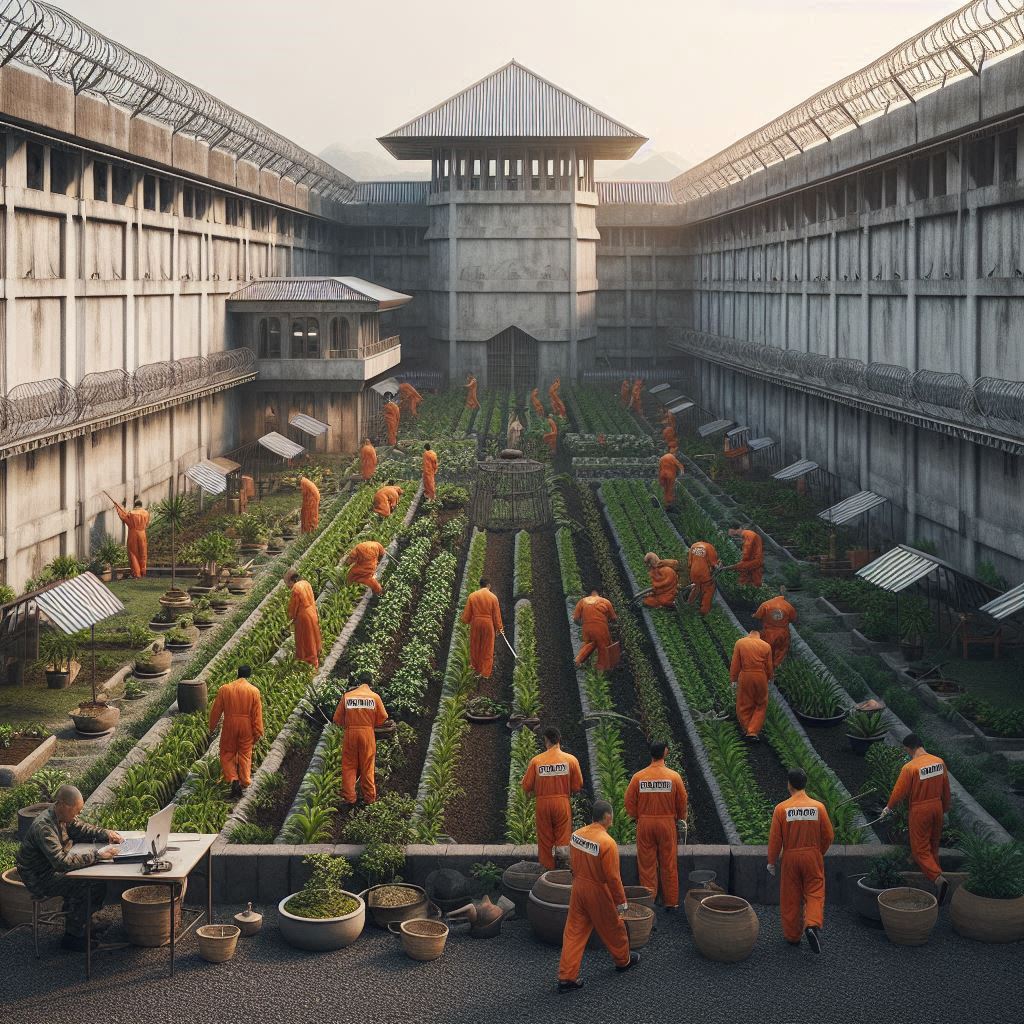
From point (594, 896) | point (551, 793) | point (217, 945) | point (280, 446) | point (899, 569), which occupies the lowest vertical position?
point (217, 945)

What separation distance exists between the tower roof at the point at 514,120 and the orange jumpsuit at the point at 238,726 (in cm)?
4736

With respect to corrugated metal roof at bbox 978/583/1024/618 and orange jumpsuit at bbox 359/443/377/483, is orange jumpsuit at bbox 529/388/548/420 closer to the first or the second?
orange jumpsuit at bbox 359/443/377/483

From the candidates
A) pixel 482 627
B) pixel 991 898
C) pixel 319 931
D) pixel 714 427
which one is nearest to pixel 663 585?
pixel 482 627

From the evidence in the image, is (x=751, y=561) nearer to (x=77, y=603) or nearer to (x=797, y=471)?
(x=797, y=471)

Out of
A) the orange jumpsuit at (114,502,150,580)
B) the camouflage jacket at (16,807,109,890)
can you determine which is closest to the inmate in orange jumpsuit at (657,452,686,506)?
the orange jumpsuit at (114,502,150,580)

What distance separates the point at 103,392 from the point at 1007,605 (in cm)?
1957

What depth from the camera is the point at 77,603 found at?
2255 cm

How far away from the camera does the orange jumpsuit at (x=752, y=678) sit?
20.1m

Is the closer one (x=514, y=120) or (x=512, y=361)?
(x=514, y=120)

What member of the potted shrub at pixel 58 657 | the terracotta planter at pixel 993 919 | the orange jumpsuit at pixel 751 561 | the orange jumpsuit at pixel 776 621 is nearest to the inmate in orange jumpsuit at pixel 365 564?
the potted shrub at pixel 58 657

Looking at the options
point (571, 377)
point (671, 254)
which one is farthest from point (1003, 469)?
point (671, 254)

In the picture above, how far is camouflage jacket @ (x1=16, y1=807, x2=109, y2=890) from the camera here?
44.8 feet

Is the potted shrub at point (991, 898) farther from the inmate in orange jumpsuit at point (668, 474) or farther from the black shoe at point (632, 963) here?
the inmate in orange jumpsuit at point (668, 474)

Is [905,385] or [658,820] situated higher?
[905,385]
